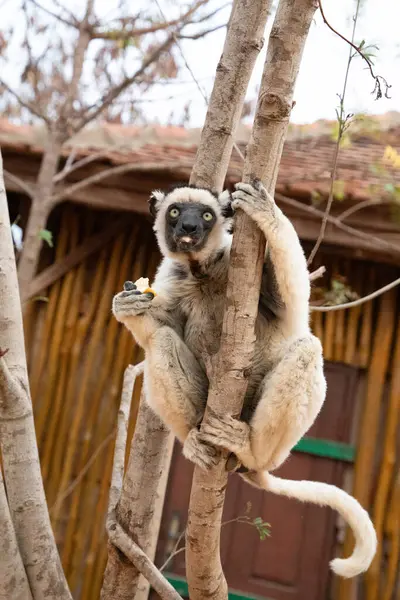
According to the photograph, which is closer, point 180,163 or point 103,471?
point 180,163

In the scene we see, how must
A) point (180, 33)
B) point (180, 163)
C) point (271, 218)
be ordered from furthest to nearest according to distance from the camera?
point (180, 163) → point (180, 33) → point (271, 218)

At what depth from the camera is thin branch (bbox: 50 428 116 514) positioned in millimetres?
6004

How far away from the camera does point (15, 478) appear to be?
305 cm

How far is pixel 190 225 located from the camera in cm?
329

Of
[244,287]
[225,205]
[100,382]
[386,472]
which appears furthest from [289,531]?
[244,287]

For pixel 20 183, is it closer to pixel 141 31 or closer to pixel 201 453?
pixel 141 31

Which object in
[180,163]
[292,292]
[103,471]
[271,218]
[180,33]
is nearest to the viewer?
[271,218]

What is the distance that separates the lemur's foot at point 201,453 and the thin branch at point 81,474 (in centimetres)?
321

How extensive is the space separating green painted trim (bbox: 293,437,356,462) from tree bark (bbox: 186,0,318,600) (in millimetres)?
2916

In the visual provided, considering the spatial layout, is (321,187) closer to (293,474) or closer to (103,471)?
(293,474)

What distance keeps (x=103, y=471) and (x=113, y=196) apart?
97.0 inches

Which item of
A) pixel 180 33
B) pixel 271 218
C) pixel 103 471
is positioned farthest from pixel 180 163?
pixel 271 218

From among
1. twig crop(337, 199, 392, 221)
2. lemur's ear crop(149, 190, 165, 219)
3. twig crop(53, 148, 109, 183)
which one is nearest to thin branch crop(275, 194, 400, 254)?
twig crop(337, 199, 392, 221)

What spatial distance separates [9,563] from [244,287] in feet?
5.09
